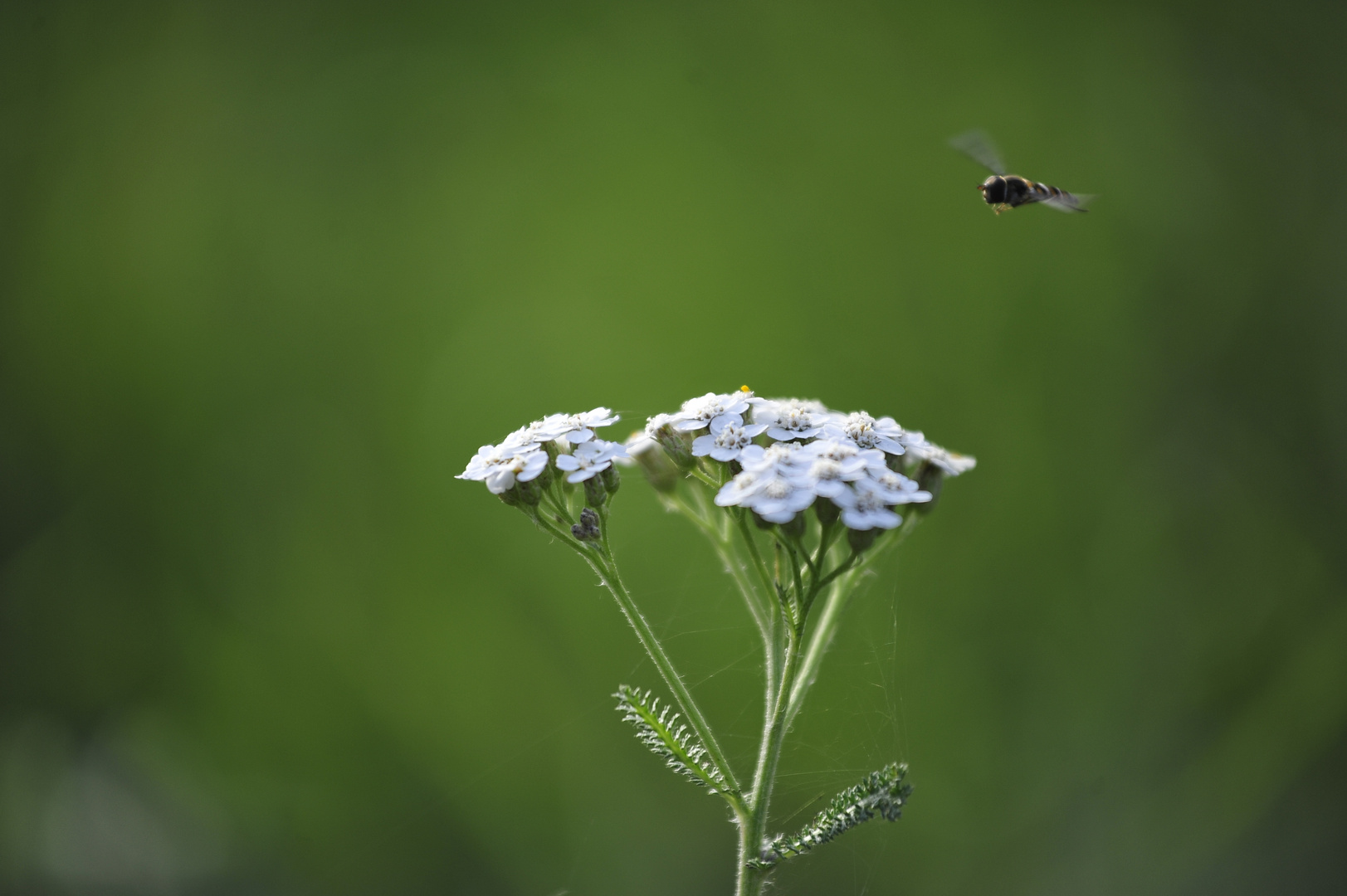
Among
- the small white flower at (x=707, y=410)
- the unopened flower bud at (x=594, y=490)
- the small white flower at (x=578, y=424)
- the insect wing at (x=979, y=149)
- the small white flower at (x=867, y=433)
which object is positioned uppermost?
the insect wing at (x=979, y=149)

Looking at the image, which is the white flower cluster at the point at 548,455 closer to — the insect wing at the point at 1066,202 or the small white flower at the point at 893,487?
the small white flower at the point at 893,487

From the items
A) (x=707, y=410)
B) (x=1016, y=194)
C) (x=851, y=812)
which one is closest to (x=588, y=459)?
(x=707, y=410)

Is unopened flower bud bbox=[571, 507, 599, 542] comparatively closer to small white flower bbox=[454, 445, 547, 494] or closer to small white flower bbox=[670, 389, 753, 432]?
small white flower bbox=[454, 445, 547, 494]

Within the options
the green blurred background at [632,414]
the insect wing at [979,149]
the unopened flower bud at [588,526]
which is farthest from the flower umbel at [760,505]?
the green blurred background at [632,414]

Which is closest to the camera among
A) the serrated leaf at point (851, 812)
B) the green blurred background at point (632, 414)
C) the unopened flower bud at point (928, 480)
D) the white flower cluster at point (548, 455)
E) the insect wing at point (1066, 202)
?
the serrated leaf at point (851, 812)

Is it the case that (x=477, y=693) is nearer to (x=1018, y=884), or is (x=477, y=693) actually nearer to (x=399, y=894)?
(x=399, y=894)

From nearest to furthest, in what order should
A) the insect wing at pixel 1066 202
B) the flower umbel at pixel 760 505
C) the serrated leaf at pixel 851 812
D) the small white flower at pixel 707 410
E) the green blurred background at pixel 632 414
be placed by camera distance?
1. the serrated leaf at pixel 851 812
2. the flower umbel at pixel 760 505
3. the small white flower at pixel 707 410
4. the insect wing at pixel 1066 202
5. the green blurred background at pixel 632 414
